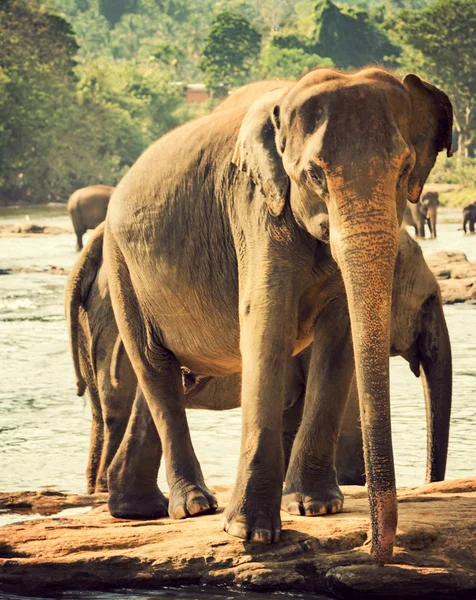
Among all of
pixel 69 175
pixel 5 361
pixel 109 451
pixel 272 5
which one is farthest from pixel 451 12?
pixel 272 5

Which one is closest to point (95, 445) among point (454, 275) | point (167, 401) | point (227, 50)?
point (167, 401)

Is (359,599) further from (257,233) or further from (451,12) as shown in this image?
(451,12)

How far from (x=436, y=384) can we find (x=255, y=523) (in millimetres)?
2258

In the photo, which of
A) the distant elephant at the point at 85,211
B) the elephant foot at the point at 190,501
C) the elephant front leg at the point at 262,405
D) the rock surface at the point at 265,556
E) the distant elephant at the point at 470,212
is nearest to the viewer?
the rock surface at the point at 265,556

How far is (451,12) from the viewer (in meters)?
66.2

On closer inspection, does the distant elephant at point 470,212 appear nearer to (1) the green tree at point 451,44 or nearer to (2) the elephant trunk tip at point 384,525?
(2) the elephant trunk tip at point 384,525

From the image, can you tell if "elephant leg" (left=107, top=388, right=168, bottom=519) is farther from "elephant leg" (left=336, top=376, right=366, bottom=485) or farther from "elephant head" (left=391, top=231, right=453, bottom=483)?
"elephant head" (left=391, top=231, right=453, bottom=483)

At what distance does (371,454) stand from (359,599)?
68 centimetres

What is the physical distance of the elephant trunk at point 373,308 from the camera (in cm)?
452

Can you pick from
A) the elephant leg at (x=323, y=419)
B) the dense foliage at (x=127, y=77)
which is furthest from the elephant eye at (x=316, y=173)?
the dense foliage at (x=127, y=77)

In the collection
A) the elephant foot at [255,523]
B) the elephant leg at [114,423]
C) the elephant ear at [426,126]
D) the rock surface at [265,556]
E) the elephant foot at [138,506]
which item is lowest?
the elephant leg at [114,423]

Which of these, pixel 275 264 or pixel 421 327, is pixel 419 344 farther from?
pixel 275 264

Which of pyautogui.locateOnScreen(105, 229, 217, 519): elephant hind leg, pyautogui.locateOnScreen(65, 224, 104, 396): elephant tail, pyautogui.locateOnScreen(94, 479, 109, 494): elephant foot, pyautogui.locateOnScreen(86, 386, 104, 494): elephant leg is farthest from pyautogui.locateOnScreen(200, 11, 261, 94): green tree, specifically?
pyautogui.locateOnScreen(105, 229, 217, 519): elephant hind leg

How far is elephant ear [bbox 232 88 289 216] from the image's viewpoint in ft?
16.8
